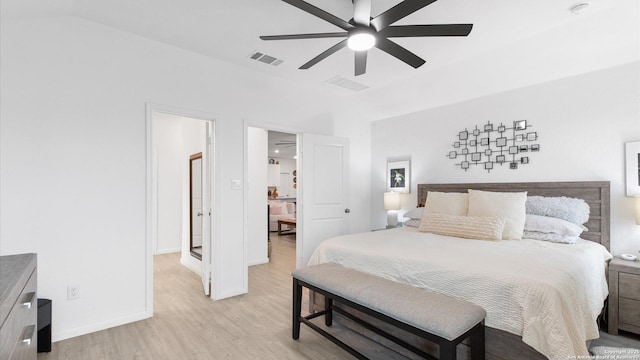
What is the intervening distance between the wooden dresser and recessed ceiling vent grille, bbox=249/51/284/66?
264 centimetres

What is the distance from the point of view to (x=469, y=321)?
5.36 feet

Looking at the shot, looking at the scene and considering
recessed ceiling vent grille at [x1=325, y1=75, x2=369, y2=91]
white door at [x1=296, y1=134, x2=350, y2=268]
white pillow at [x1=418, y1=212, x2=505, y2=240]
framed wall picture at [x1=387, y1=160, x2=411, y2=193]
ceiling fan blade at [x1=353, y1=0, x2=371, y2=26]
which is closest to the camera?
ceiling fan blade at [x1=353, y1=0, x2=371, y2=26]

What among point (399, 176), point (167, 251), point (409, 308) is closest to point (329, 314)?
point (409, 308)

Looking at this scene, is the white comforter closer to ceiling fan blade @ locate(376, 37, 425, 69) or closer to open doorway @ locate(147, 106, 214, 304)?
ceiling fan blade @ locate(376, 37, 425, 69)

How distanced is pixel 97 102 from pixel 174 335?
217 centimetres

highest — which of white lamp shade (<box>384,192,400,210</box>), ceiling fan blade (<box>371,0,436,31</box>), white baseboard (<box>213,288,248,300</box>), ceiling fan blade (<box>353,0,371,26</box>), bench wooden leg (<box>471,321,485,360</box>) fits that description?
ceiling fan blade (<box>353,0,371,26</box>)

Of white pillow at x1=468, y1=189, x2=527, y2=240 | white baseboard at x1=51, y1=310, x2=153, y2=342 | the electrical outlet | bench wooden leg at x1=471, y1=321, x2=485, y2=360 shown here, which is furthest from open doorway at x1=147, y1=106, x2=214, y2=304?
white pillow at x1=468, y1=189, x2=527, y2=240

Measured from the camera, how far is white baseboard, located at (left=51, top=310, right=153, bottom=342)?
252 centimetres

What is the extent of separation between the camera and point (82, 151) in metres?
2.65

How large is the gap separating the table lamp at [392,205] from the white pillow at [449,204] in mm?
932

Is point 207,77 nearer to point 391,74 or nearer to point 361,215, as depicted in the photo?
point 391,74

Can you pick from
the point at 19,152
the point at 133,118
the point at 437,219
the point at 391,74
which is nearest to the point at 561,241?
the point at 437,219

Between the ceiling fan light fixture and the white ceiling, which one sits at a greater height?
the white ceiling

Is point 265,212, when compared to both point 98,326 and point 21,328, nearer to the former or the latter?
point 98,326
